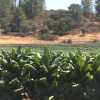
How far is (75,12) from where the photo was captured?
2479 inches

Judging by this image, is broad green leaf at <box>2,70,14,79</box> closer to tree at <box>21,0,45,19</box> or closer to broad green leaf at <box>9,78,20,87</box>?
broad green leaf at <box>9,78,20,87</box>

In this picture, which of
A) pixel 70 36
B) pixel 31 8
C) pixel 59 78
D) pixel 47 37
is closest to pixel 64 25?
pixel 70 36

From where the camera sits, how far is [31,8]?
67.6 m

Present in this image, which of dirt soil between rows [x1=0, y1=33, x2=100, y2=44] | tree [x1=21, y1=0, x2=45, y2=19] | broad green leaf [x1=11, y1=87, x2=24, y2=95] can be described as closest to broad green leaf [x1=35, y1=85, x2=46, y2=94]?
broad green leaf [x1=11, y1=87, x2=24, y2=95]

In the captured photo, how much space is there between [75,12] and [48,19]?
7.80m

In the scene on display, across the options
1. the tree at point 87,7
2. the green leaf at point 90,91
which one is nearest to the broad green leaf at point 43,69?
the green leaf at point 90,91

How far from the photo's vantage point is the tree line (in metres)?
55.0

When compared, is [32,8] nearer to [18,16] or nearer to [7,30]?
[18,16]

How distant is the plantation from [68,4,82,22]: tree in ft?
191

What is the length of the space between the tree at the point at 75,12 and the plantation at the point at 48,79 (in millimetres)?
58333

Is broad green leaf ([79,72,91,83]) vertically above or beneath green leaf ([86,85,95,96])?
above

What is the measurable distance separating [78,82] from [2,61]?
1.49 metres

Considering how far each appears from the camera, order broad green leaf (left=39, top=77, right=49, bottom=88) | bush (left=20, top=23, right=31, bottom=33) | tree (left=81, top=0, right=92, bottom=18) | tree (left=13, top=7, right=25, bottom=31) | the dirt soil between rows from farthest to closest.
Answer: tree (left=81, top=0, right=92, bottom=18)
tree (left=13, top=7, right=25, bottom=31)
bush (left=20, top=23, right=31, bottom=33)
the dirt soil between rows
broad green leaf (left=39, top=77, right=49, bottom=88)

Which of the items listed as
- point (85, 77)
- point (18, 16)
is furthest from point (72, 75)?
point (18, 16)
